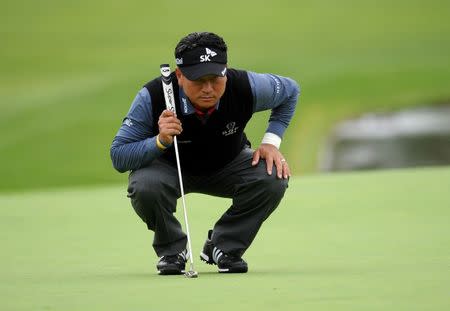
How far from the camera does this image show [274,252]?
23.7 ft

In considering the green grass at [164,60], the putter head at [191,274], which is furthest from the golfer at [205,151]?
the green grass at [164,60]

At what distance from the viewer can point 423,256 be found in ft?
21.7

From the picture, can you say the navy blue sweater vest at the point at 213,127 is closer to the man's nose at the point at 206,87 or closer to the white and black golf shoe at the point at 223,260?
the man's nose at the point at 206,87

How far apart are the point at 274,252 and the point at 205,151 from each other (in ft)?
3.27

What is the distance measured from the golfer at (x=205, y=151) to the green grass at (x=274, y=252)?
19 centimetres

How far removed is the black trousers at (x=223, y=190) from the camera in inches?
248

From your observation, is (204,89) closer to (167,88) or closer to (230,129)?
(167,88)

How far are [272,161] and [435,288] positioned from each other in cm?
147

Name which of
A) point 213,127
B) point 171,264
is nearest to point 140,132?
point 213,127

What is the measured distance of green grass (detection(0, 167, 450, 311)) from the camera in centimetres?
514

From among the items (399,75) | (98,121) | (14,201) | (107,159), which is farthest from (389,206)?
(399,75)

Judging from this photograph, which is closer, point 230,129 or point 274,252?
point 230,129

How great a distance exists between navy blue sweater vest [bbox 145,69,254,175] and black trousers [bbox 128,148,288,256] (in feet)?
0.24

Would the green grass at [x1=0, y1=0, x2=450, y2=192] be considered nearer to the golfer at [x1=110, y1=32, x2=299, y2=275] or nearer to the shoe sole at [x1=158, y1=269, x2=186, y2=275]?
the golfer at [x1=110, y1=32, x2=299, y2=275]
